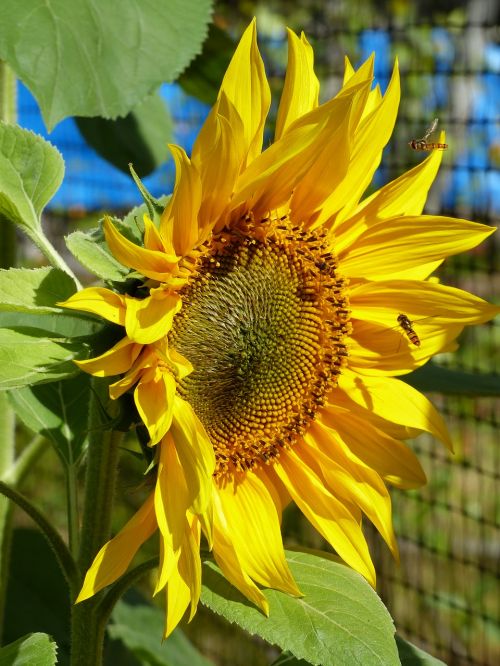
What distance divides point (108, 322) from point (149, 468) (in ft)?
0.43

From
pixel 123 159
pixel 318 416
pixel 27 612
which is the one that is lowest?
pixel 27 612

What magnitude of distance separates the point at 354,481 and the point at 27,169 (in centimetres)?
45

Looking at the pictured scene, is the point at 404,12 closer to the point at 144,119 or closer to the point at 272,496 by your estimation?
the point at 144,119

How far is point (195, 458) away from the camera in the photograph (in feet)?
2.75

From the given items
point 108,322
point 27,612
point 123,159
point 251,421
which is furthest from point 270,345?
point 27,612

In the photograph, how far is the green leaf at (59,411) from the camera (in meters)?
1.12

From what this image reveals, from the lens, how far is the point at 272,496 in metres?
1.03

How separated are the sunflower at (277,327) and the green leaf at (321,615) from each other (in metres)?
0.02

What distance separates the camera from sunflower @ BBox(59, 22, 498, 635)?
2.79ft

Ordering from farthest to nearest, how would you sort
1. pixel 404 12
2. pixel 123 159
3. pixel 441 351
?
pixel 404 12
pixel 123 159
pixel 441 351

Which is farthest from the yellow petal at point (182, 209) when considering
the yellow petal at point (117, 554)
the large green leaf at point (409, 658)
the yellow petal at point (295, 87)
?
the large green leaf at point (409, 658)

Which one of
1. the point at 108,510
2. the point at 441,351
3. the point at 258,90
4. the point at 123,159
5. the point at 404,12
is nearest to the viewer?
the point at 258,90

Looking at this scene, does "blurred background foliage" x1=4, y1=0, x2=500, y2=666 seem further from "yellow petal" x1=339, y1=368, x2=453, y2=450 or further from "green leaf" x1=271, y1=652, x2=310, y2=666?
"yellow petal" x1=339, y1=368, x2=453, y2=450

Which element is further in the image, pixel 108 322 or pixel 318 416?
pixel 318 416
